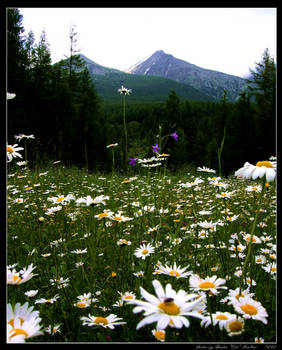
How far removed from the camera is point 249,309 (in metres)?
0.75

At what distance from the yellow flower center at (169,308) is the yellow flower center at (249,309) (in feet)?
0.95

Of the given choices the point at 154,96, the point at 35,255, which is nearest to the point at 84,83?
the point at 35,255

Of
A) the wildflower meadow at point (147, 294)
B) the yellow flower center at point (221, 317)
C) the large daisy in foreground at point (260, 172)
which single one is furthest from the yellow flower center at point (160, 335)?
the large daisy in foreground at point (260, 172)

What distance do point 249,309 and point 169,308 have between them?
0.33 m

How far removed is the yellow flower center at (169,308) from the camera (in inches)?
23.1

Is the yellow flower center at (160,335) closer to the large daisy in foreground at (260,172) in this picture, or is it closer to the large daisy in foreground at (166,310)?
the large daisy in foreground at (166,310)

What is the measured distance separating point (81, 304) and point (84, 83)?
77.8ft

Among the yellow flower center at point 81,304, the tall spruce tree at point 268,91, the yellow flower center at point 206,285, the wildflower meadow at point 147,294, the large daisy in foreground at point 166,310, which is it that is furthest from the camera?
the tall spruce tree at point 268,91

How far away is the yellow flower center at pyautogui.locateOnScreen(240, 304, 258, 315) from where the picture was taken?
0.75m

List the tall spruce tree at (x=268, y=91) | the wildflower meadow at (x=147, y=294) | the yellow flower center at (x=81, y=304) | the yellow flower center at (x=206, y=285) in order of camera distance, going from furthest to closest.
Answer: the tall spruce tree at (x=268, y=91) < the yellow flower center at (x=81, y=304) < the yellow flower center at (x=206, y=285) < the wildflower meadow at (x=147, y=294)

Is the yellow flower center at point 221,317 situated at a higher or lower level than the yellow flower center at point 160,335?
higher
